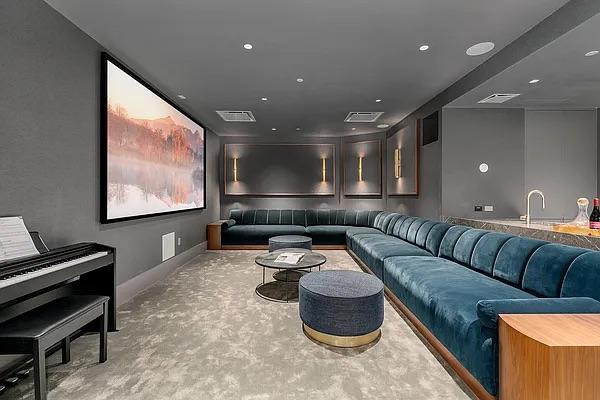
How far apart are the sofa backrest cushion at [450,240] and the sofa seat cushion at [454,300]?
0.91 feet

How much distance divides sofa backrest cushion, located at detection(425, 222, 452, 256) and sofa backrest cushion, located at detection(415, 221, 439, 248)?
0.07 metres

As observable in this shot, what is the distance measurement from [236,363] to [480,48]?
3.76 metres

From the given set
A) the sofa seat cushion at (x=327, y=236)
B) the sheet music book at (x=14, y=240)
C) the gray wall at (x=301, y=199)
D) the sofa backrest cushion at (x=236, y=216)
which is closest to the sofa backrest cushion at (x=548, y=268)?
the sheet music book at (x=14, y=240)

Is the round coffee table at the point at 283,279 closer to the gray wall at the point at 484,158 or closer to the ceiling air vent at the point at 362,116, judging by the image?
the gray wall at the point at 484,158

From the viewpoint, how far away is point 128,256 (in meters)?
3.62

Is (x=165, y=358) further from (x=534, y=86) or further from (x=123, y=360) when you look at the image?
(x=534, y=86)

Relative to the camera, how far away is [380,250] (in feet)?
13.7

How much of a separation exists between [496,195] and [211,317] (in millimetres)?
4286

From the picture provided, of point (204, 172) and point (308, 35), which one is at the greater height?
point (308, 35)

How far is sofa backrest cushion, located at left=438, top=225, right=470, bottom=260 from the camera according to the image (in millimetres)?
3552

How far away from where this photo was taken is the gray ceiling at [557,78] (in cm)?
258

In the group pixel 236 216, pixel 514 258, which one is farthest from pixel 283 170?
pixel 514 258

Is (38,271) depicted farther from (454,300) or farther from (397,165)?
(397,165)

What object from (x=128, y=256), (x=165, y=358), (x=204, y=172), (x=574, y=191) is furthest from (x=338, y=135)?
(x=165, y=358)
